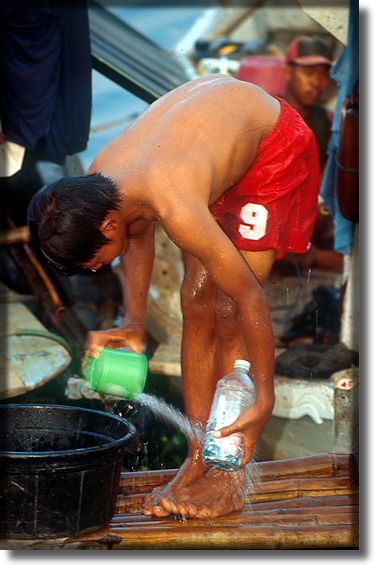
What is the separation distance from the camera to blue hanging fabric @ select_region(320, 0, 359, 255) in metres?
3.82

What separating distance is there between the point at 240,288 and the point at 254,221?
321 millimetres

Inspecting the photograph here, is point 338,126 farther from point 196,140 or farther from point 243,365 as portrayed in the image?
point 243,365

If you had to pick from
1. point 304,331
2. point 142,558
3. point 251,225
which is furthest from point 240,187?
point 304,331

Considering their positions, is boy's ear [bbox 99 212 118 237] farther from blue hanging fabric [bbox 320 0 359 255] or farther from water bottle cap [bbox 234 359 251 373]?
blue hanging fabric [bbox 320 0 359 255]

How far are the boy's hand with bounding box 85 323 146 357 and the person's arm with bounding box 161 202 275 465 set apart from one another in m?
0.44

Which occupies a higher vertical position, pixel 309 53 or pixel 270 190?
pixel 309 53

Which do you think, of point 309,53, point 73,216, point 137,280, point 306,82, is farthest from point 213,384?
point 309,53

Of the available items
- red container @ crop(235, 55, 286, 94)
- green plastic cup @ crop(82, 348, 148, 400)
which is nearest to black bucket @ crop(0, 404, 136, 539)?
green plastic cup @ crop(82, 348, 148, 400)

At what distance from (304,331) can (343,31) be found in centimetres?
176

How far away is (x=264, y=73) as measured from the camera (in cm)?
655

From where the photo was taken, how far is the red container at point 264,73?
6.40m

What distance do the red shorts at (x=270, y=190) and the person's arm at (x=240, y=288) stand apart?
0.24 meters

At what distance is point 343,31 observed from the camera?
3.81 m

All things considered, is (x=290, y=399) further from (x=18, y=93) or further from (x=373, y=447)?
(x=18, y=93)
